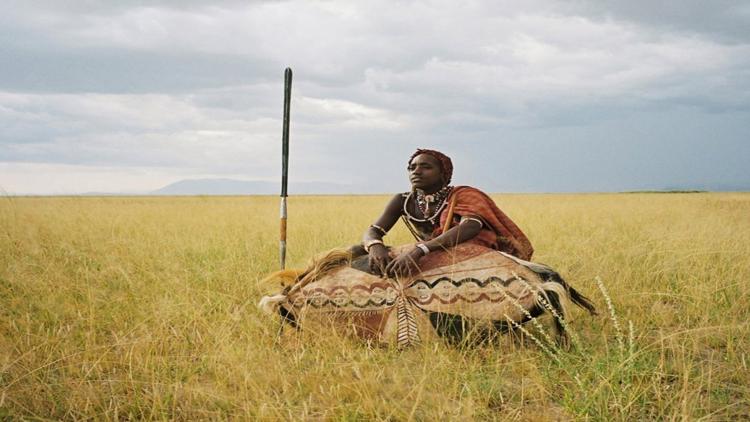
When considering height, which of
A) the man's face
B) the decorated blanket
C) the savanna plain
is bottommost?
the savanna plain

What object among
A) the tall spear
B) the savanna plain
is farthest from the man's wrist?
the tall spear

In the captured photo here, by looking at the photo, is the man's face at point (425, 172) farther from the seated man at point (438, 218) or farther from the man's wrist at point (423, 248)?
the man's wrist at point (423, 248)

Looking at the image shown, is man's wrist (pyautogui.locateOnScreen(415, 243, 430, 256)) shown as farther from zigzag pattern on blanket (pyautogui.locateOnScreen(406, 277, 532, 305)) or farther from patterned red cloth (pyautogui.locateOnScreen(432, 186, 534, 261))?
Result: patterned red cloth (pyautogui.locateOnScreen(432, 186, 534, 261))

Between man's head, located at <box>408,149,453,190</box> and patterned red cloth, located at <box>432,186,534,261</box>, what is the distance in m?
0.15

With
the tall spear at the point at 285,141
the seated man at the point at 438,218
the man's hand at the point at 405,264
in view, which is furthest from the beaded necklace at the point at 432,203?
the tall spear at the point at 285,141

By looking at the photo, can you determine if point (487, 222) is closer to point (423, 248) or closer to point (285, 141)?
point (423, 248)

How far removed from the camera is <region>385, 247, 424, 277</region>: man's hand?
4.01 meters

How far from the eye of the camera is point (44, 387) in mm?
3164

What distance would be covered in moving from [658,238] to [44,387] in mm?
8492

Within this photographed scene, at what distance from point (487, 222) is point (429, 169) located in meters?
0.60

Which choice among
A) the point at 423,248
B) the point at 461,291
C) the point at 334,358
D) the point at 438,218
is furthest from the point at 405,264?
the point at 334,358

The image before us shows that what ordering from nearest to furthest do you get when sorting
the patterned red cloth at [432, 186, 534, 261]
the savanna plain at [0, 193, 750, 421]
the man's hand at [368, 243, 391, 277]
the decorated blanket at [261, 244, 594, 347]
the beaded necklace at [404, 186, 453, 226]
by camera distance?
the savanna plain at [0, 193, 750, 421] → the decorated blanket at [261, 244, 594, 347] → the man's hand at [368, 243, 391, 277] → the patterned red cloth at [432, 186, 534, 261] → the beaded necklace at [404, 186, 453, 226]

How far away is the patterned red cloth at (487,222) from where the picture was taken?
4348mm

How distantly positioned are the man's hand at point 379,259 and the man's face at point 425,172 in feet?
2.04
